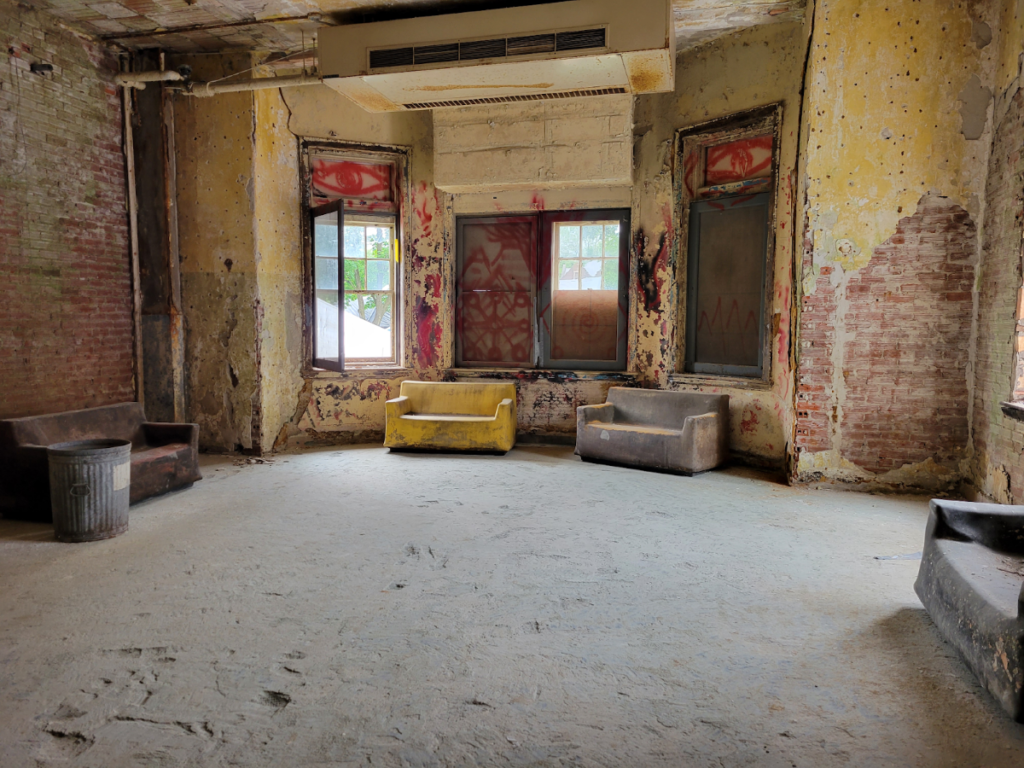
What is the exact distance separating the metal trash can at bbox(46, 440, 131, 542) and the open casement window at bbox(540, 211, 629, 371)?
4.28 meters

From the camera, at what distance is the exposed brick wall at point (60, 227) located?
485 centimetres

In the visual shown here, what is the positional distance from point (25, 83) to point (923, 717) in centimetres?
656

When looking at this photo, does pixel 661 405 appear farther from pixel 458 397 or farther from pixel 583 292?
pixel 458 397

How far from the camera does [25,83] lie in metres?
4.92

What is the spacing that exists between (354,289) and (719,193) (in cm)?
379

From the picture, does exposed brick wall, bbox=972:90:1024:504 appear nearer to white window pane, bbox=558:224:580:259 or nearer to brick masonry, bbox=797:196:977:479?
brick masonry, bbox=797:196:977:479

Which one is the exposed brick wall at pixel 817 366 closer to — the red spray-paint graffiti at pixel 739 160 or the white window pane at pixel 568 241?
the red spray-paint graffiti at pixel 739 160

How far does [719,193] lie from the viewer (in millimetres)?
6227

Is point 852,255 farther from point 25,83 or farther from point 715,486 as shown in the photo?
point 25,83

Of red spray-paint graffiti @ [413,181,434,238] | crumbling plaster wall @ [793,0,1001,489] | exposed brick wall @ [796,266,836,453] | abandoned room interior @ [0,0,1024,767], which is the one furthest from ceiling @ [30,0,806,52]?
exposed brick wall @ [796,266,836,453]

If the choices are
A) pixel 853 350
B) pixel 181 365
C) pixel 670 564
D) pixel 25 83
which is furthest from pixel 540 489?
pixel 25 83

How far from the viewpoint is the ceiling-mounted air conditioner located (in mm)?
4387

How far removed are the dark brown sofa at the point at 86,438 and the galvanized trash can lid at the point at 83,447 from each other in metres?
0.17

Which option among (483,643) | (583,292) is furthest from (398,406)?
(483,643)
